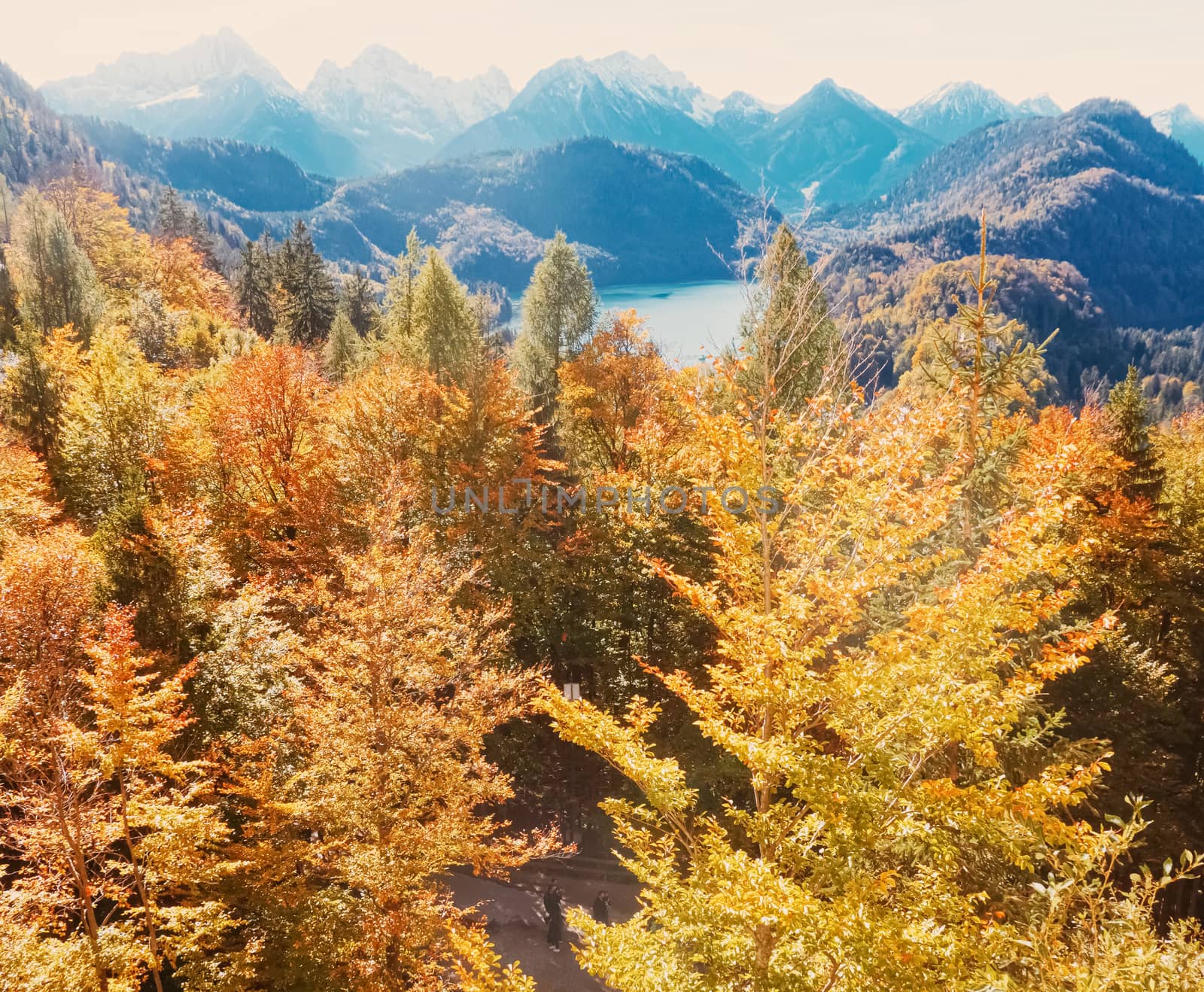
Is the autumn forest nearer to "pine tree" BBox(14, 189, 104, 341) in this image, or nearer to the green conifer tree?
"pine tree" BBox(14, 189, 104, 341)

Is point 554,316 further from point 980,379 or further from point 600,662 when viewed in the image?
point 980,379

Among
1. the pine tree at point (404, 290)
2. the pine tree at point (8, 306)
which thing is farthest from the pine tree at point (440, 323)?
the pine tree at point (8, 306)

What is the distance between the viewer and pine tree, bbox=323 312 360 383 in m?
39.3

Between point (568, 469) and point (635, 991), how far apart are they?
22.4 metres

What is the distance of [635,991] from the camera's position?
6.96 m

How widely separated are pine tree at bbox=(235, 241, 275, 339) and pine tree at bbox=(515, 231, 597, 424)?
32.2 metres

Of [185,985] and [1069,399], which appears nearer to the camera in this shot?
[185,985]

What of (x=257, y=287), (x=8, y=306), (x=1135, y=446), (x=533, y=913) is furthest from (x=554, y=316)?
(x=257, y=287)

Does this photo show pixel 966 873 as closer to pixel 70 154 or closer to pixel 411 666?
pixel 411 666

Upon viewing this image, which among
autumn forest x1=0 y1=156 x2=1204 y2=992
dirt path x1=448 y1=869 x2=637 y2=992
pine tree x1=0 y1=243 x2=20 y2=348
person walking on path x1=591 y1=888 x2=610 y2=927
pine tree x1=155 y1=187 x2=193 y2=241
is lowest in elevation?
dirt path x1=448 y1=869 x2=637 y2=992

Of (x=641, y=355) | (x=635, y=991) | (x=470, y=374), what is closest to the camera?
(x=635, y=991)

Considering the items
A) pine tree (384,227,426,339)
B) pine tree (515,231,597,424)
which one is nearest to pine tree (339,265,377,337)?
pine tree (384,227,426,339)

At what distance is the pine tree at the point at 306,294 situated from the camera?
51.6 m

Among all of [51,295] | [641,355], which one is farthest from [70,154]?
[641,355]
